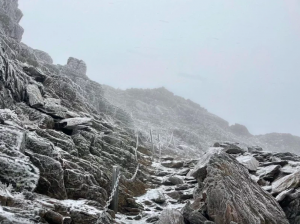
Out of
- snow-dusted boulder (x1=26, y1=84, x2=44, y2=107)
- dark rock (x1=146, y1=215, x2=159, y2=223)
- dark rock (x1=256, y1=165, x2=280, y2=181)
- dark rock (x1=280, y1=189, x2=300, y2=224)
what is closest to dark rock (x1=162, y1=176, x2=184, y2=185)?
dark rock (x1=256, y1=165, x2=280, y2=181)

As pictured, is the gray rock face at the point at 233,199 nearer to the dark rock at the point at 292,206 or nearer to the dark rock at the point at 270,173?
the dark rock at the point at 292,206

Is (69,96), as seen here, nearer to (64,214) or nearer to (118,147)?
(118,147)

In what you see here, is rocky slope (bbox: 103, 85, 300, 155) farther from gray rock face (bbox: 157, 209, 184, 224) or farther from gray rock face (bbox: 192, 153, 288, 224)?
gray rock face (bbox: 157, 209, 184, 224)

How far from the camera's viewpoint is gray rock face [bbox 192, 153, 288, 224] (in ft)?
31.5

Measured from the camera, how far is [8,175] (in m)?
7.50

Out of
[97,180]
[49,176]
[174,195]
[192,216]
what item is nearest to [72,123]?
[97,180]

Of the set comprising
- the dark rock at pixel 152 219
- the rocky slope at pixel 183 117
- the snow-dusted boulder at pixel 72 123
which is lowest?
the dark rock at pixel 152 219

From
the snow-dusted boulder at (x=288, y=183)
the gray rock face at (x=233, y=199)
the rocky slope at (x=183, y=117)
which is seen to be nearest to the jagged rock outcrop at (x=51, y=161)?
the gray rock face at (x=233, y=199)

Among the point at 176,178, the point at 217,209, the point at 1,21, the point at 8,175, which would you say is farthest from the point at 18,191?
the point at 1,21

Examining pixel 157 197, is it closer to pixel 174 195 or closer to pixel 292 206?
pixel 174 195

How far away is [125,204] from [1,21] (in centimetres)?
3810

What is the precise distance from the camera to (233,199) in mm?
9992

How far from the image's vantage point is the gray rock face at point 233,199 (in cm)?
961

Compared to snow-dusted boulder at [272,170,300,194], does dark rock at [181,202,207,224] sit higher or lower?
lower
